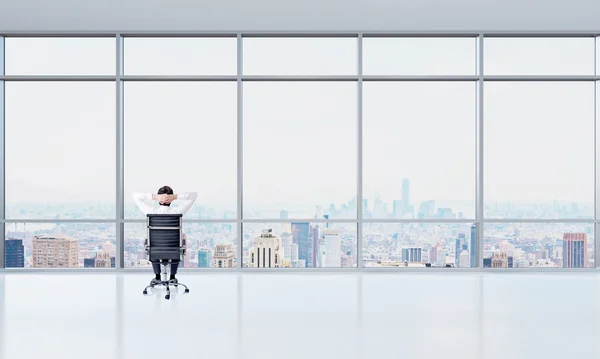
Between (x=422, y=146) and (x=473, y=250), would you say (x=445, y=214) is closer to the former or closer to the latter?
(x=473, y=250)

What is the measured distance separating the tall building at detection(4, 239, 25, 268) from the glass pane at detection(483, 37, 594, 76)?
24.8 ft

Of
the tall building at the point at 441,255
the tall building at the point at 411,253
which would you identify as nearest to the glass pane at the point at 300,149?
the tall building at the point at 411,253

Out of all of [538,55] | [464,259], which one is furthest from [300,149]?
[538,55]

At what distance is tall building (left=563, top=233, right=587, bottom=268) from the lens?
6.94 m

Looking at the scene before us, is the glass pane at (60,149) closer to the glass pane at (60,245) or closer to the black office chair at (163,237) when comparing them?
the glass pane at (60,245)

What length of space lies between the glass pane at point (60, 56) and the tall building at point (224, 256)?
306 centimetres

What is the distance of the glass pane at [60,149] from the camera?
687cm

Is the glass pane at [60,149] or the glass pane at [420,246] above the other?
the glass pane at [60,149]

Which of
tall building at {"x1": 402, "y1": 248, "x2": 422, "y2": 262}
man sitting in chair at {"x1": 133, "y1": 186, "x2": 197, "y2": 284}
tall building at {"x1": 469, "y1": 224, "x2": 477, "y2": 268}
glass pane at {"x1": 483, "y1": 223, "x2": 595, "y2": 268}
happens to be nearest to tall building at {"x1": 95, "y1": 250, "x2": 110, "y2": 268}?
man sitting in chair at {"x1": 133, "y1": 186, "x2": 197, "y2": 284}
